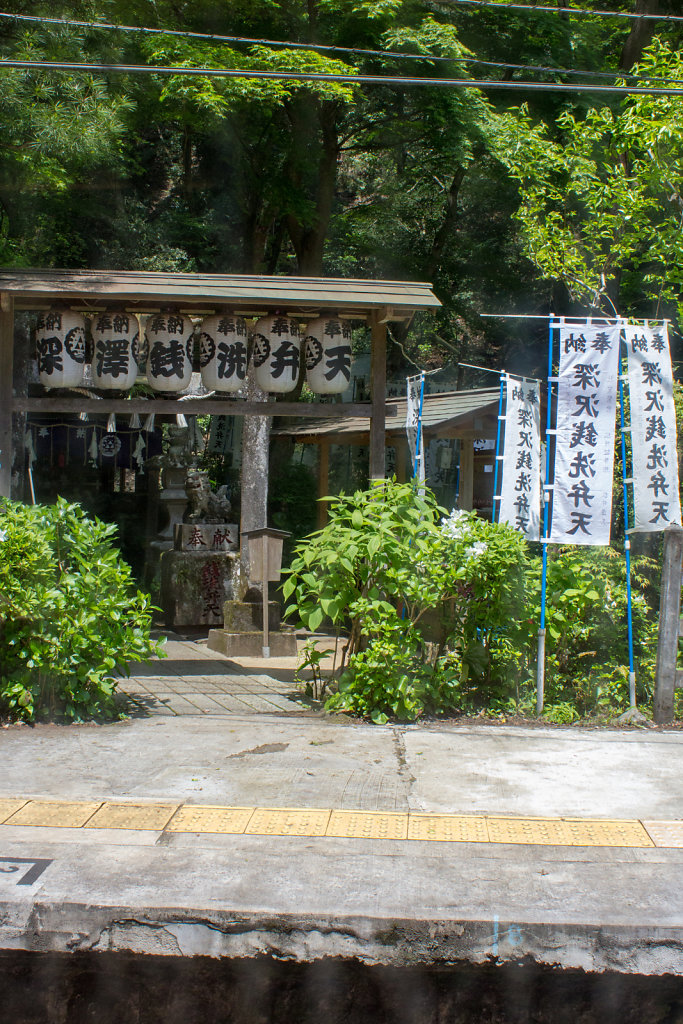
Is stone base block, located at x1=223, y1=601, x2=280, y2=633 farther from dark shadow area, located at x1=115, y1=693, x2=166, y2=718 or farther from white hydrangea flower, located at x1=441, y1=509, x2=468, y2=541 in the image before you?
white hydrangea flower, located at x1=441, y1=509, x2=468, y2=541

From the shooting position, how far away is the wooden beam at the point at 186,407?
28.3ft

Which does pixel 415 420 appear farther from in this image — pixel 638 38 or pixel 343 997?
pixel 638 38

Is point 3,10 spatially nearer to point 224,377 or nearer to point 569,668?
point 224,377

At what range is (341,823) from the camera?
5141 mm

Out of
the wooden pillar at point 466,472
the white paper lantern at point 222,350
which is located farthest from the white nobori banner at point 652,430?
the wooden pillar at point 466,472

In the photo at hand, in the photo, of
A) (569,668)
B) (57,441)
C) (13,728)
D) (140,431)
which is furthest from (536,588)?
(57,441)

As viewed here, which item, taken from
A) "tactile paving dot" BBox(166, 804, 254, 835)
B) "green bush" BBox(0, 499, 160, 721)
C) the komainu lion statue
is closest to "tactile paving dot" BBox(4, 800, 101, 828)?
"tactile paving dot" BBox(166, 804, 254, 835)

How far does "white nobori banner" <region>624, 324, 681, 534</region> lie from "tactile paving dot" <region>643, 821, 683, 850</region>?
2.96 m

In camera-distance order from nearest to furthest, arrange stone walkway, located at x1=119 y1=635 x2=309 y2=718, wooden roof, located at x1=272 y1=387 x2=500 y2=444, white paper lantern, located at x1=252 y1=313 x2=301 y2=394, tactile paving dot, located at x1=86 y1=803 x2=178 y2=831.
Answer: tactile paving dot, located at x1=86 y1=803 x2=178 y2=831 → stone walkway, located at x1=119 y1=635 x2=309 y2=718 → white paper lantern, located at x1=252 y1=313 x2=301 y2=394 → wooden roof, located at x1=272 y1=387 x2=500 y2=444

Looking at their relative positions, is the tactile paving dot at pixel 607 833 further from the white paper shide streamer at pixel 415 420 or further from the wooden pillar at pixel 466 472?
the wooden pillar at pixel 466 472

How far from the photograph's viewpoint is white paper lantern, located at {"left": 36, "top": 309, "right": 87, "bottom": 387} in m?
8.82

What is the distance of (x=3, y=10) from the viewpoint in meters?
10.6

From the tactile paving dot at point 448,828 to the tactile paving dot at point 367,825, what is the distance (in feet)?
0.21

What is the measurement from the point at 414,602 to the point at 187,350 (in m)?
3.74
